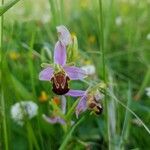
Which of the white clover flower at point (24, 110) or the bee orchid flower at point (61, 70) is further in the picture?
the white clover flower at point (24, 110)

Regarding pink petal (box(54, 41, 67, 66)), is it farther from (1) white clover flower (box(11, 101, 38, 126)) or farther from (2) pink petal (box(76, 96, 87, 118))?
(1) white clover flower (box(11, 101, 38, 126))

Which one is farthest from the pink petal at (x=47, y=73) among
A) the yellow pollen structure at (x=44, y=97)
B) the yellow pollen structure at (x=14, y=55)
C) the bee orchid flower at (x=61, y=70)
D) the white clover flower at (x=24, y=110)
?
the yellow pollen structure at (x=14, y=55)

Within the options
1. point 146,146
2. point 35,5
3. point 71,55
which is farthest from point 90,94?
point 35,5

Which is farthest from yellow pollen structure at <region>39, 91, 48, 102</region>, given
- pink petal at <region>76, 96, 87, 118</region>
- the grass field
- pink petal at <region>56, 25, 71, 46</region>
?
pink petal at <region>56, 25, 71, 46</region>

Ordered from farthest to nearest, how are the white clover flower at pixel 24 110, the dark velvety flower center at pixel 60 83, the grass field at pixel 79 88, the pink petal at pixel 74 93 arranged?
the white clover flower at pixel 24 110
the grass field at pixel 79 88
the pink petal at pixel 74 93
the dark velvety flower center at pixel 60 83

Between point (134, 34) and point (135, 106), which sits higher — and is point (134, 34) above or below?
above

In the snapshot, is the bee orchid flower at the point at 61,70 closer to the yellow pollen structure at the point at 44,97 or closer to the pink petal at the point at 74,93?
the pink petal at the point at 74,93

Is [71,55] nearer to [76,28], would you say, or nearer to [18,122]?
[18,122]
